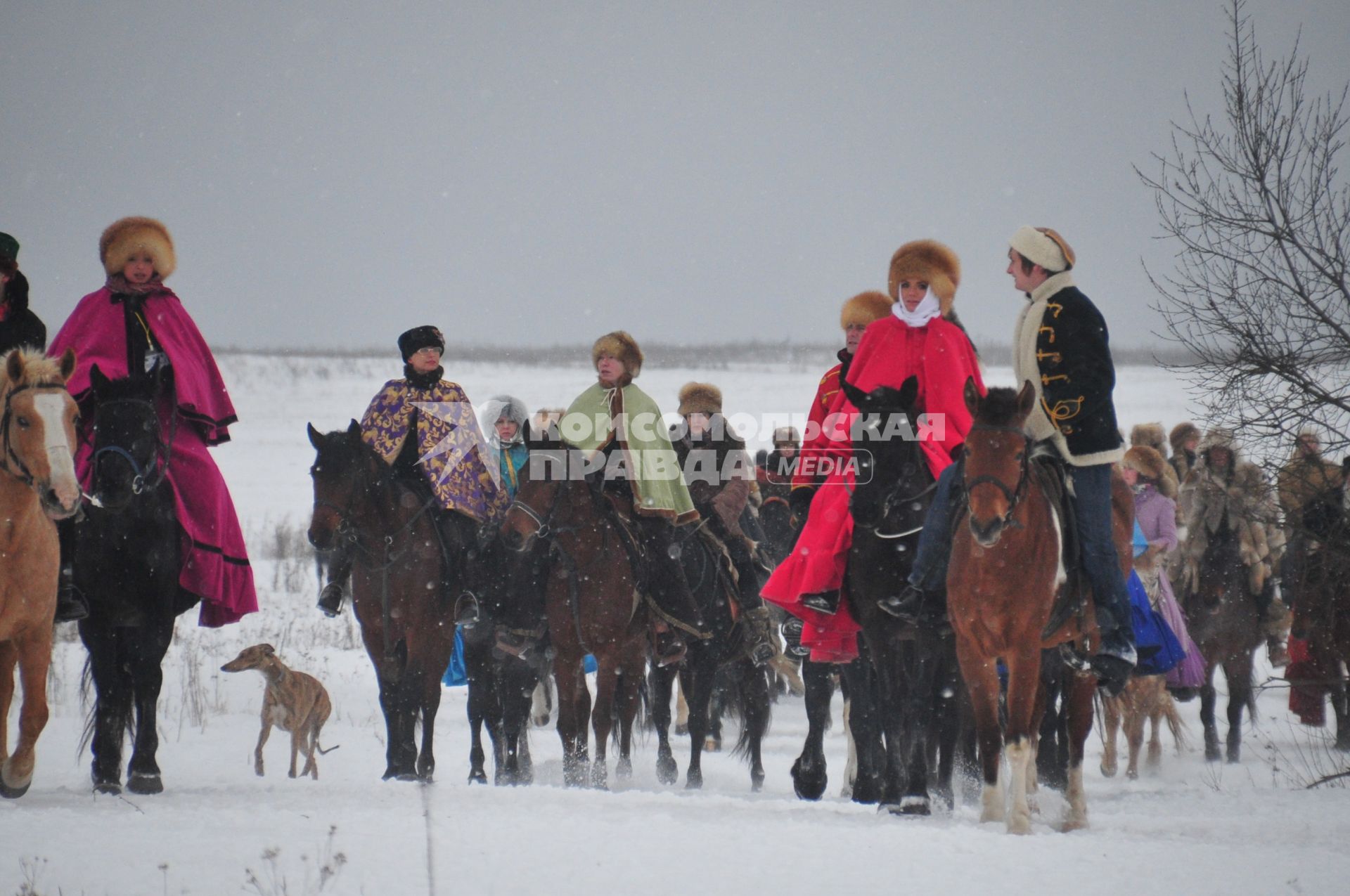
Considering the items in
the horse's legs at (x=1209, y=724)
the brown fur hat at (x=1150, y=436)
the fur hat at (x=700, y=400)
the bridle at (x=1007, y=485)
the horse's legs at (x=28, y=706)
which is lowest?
the horse's legs at (x=1209, y=724)

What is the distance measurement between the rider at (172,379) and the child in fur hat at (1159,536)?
7307 millimetres

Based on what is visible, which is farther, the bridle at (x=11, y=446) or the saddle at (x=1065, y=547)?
the saddle at (x=1065, y=547)

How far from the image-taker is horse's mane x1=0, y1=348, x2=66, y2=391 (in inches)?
250

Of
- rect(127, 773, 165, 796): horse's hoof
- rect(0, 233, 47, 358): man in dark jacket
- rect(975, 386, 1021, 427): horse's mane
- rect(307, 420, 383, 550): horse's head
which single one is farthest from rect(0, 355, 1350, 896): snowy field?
rect(0, 233, 47, 358): man in dark jacket

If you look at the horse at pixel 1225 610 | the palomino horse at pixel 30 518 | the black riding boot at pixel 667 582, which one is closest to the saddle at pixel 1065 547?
the black riding boot at pixel 667 582

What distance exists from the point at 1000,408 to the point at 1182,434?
8785mm

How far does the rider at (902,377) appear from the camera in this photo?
7727 mm

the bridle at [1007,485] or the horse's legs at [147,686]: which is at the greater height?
the bridle at [1007,485]

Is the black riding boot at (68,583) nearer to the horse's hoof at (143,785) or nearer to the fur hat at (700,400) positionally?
the horse's hoof at (143,785)

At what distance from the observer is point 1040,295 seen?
24.1 feet

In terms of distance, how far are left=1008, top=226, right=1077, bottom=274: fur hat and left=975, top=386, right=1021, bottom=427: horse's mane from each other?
1.32m

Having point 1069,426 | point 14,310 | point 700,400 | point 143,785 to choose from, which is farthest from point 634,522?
point 14,310

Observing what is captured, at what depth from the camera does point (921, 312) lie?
311 inches

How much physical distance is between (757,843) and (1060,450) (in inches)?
115
